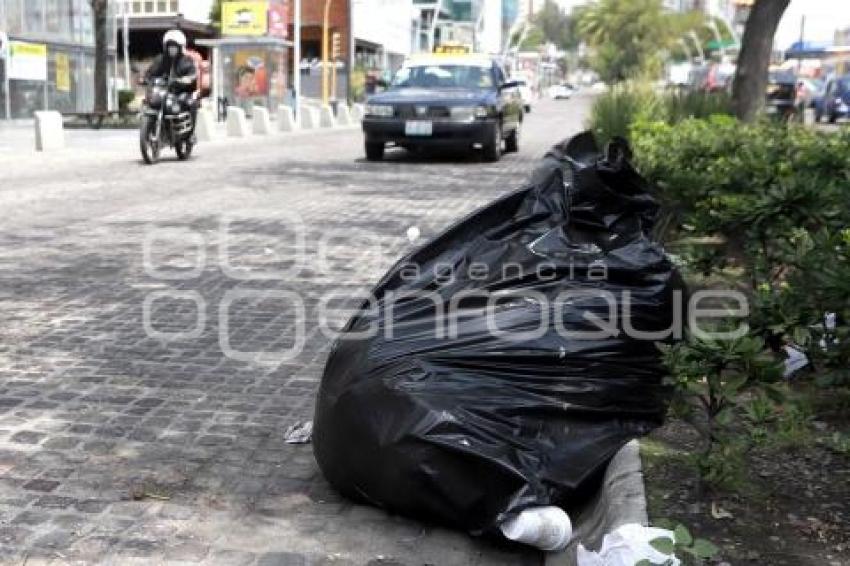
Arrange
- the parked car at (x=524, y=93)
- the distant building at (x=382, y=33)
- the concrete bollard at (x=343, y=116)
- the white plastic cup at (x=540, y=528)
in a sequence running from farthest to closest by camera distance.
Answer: the distant building at (x=382, y=33) → the concrete bollard at (x=343, y=116) → the parked car at (x=524, y=93) → the white plastic cup at (x=540, y=528)

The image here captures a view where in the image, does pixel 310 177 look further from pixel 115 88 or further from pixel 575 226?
pixel 115 88

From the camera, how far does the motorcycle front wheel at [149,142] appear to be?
14.2 meters

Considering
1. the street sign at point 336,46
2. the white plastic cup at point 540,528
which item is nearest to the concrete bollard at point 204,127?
the white plastic cup at point 540,528

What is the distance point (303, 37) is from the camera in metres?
51.1

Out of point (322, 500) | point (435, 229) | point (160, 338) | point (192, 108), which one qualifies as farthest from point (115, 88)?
point (322, 500)

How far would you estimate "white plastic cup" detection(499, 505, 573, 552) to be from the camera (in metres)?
2.85

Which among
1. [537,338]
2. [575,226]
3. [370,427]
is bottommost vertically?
[370,427]

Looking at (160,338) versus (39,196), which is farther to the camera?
(39,196)

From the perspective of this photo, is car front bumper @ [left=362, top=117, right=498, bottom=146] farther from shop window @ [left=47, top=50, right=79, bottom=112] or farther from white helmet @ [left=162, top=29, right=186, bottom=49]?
shop window @ [left=47, top=50, right=79, bottom=112]

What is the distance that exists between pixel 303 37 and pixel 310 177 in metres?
39.6

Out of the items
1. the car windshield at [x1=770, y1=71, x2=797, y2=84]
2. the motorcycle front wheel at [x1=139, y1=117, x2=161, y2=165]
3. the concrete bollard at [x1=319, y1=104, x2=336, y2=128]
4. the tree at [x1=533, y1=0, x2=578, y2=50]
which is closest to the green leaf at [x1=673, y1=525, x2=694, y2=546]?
the motorcycle front wheel at [x1=139, y1=117, x2=161, y2=165]

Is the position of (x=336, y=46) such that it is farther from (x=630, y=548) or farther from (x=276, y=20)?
(x=630, y=548)

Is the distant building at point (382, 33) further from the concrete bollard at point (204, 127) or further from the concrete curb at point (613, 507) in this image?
the concrete curb at point (613, 507)

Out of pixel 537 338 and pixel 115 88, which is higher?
pixel 115 88
